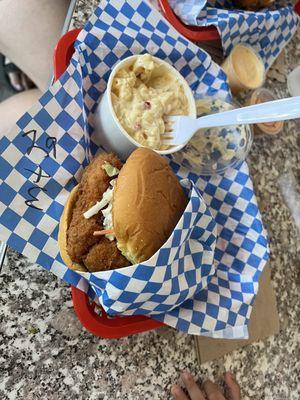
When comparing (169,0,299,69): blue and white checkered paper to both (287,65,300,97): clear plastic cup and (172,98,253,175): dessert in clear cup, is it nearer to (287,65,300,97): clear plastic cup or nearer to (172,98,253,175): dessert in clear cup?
(287,65,300,97): clear plastic cup

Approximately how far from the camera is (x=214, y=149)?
1163 mm

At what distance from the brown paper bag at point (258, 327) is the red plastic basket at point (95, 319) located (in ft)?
0.53

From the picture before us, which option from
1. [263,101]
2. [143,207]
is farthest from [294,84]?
[143,207]

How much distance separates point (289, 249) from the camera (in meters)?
1.33

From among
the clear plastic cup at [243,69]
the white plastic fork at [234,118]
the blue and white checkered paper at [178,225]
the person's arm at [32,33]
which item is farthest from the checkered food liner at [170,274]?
the person's arm at [32,33]

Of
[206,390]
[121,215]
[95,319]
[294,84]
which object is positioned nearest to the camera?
[121,215]

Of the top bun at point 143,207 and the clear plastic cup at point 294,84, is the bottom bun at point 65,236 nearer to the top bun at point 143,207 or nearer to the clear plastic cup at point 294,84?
the top bun at point 143,207

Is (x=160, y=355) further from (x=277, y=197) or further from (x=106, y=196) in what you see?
(x=277, y=197)

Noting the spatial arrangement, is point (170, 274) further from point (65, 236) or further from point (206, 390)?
point (206, 390)

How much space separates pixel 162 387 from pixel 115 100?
0.65 m

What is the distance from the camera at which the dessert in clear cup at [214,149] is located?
115cm

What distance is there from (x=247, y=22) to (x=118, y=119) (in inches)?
21.5

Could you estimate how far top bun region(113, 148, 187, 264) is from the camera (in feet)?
2.75

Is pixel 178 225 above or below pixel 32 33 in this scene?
below
